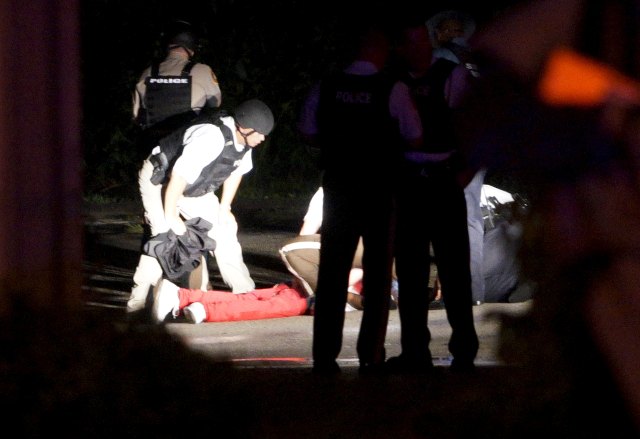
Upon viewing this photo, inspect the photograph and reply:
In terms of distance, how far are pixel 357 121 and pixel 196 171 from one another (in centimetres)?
264

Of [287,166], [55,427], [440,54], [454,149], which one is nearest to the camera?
[55,427]

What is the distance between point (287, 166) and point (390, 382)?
522 inches

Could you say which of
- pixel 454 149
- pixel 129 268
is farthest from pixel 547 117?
pixel 129 268

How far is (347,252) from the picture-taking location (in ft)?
20.6

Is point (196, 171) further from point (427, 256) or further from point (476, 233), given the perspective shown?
point (427, 256)

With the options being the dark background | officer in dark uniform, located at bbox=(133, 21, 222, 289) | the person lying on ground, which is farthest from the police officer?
the dark background

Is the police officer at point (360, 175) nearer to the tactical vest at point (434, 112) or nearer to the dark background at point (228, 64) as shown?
the tactical vest at point (434, 112)

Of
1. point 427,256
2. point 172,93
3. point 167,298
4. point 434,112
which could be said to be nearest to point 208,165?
point 172,93

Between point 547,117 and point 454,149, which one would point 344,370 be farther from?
point 547,117

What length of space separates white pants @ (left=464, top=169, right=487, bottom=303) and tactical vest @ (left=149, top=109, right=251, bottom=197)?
155 cm

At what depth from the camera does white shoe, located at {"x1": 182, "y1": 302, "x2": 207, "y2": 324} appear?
27.5 feet

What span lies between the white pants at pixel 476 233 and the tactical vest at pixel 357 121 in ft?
7.33

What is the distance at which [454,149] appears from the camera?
632 centimetres

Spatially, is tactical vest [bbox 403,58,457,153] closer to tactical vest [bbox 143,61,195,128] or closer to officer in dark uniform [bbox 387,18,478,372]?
officer in dark uniform [bbox 387,18,478,372]
